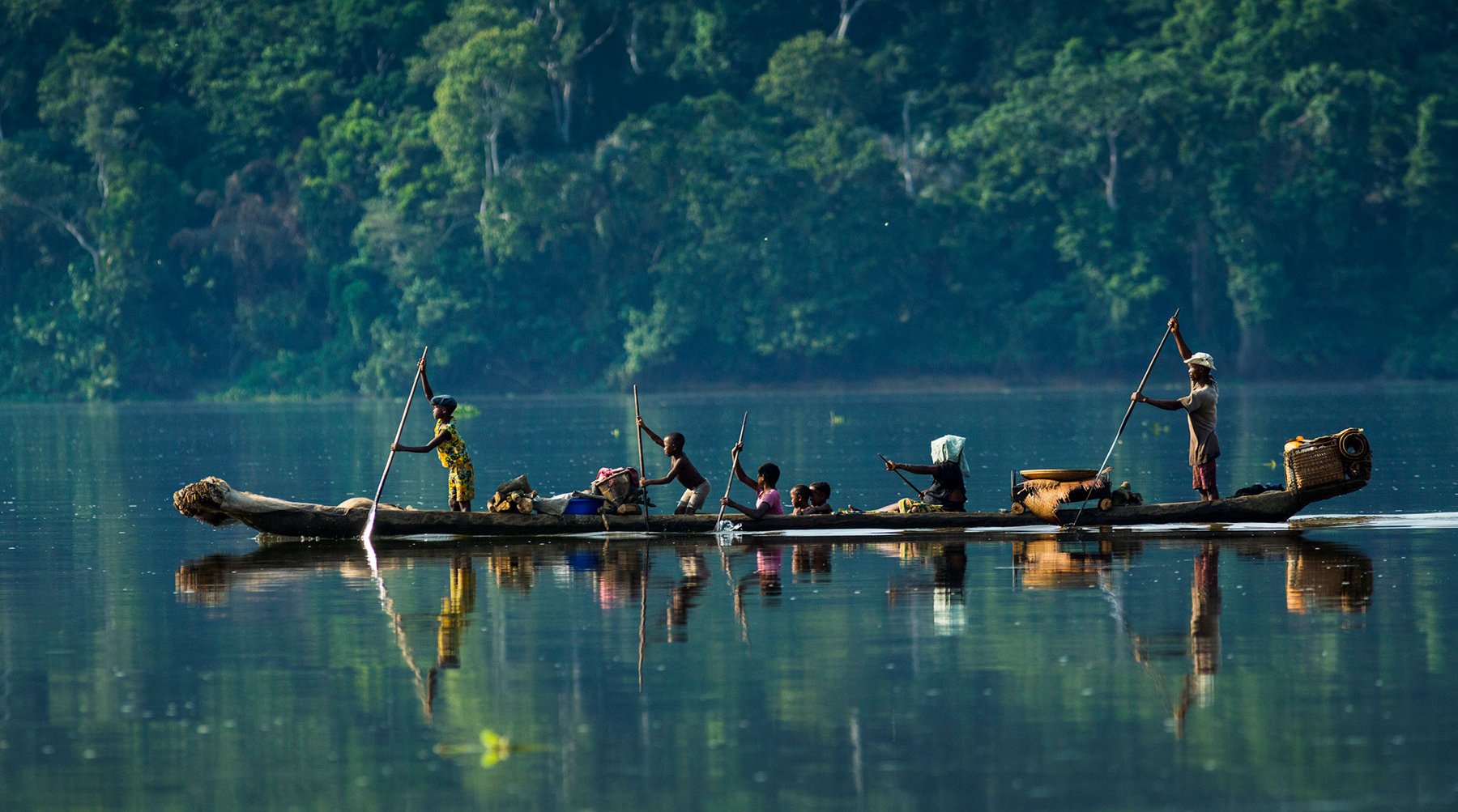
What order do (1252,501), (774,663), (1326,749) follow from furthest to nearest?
(1252,501) < (774,663) < (1326,749)

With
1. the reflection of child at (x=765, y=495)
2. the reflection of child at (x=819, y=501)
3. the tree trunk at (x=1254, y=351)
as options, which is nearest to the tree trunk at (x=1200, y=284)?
the tree trunk at (x=1254, y=351)

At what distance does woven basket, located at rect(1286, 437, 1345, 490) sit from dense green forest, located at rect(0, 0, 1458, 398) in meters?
62.6

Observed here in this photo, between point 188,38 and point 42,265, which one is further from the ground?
point 188,38

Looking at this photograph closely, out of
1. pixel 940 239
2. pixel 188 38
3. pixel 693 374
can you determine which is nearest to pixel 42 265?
pixel 188 38

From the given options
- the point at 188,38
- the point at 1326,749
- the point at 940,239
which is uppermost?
the point at 188,38

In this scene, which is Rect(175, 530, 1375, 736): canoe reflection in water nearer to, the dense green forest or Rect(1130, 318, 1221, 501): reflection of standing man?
Rect(1130, 318, 1221, 501): reflection of standing man

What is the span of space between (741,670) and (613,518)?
340 inches

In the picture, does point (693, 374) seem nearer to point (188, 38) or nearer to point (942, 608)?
point (188, 38)

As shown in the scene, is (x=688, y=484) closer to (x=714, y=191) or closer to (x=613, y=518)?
(x=613, y=518)

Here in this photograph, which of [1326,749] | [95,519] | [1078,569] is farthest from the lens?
[95,519]

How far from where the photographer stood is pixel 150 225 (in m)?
93.9

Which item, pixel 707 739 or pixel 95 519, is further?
pixel 95 519

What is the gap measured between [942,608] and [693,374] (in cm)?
7730

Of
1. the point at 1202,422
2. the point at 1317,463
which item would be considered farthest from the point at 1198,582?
the point at 1202,422
